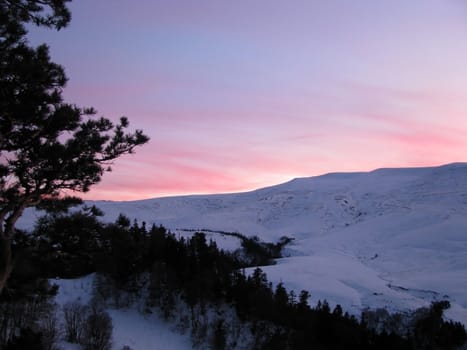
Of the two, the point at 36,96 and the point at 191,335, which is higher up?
the point at 36,96

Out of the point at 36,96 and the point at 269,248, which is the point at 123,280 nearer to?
the point at 36,96

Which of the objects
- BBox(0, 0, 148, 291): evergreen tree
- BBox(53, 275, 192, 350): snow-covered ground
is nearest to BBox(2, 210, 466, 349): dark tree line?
BBox(53, 275, 192, 350): snow-covered ground

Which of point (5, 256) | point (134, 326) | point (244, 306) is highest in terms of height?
point (5, 256)

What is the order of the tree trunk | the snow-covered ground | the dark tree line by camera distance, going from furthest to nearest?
the dark tree line
the snow-covered ground
the tree trunk

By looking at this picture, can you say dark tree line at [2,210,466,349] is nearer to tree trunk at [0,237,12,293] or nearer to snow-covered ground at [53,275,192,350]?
snow-covered ground at [53,275,192,350]

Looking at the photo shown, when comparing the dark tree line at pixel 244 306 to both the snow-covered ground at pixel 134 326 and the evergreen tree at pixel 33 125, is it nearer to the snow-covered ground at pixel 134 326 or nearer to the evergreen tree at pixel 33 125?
the snow-covered ground at pixel 134 326

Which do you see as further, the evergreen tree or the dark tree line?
the dark tree line

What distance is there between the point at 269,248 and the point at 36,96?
177 m

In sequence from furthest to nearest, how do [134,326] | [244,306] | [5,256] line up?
1. [244,306]
2. [134,326]
3. [5,256]

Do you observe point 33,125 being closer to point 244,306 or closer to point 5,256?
point 5,256

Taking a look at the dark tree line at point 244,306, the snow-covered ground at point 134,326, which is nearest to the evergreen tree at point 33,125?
the dark tree line at point 244,306

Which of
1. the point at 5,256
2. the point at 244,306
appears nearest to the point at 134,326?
the point at 244,306

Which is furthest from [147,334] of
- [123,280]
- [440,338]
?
[440,338]

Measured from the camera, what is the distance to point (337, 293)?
87.8 m
